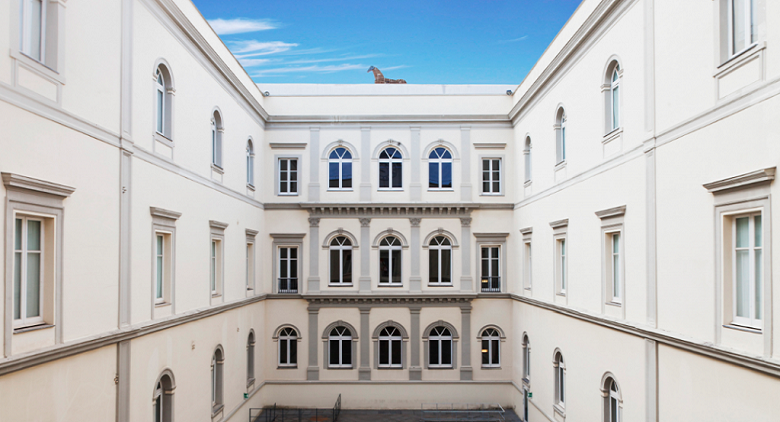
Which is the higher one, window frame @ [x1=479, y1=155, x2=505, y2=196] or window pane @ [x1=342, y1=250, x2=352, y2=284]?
window frame @ [x1=479, y1=155, x2=505, y2=196]

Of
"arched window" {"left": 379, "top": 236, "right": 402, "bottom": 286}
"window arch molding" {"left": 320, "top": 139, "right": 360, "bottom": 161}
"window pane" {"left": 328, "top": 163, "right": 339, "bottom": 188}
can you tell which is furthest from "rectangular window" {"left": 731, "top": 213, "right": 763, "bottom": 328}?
"window pane" {"left": 328, "top": 163, "right": 339, "bottom": 188}

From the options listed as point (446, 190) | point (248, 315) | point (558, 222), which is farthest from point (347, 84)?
point (558, 222)

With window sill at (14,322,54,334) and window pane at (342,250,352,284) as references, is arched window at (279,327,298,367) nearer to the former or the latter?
window pane at (342,250,352,284)

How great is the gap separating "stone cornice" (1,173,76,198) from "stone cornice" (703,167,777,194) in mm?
10648

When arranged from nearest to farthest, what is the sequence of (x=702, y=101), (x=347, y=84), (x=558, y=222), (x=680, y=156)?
(x=702, y=101) < (x=680, y=156) < (x=558, y=222) < (x=347, y=84)

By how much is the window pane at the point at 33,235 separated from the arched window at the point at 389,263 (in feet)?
51.0

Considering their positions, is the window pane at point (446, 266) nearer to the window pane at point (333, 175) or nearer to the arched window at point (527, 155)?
the arched window at point (527, 155)

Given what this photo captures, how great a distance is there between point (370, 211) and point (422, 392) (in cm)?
784

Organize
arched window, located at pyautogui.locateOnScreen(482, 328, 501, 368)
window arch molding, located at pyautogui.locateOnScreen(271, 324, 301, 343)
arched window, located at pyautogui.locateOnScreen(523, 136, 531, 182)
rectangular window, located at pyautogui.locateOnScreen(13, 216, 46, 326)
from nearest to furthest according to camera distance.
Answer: rectangular window, located at pyautogui.locateOnScreen(13, 216, 46, 326)
arched window, located at pyautogui.locateOnScreen(523, 136, 531, 182)
window arch molding, located at pyautogui.locateOnScreen(271, 324, 301, 343)
arched window, located at pyautogui.locateOnScreen(482, 328, 501, 368)

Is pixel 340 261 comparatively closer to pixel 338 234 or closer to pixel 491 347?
pixel 338 234

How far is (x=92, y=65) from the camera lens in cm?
1012

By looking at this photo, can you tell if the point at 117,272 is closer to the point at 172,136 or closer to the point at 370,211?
the point at 172,136

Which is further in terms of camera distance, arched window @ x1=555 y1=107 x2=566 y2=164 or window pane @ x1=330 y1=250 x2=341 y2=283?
window pane @ x1=330 y1=250 x2=341 y2=283

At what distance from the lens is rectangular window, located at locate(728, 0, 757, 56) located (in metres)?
8.36
